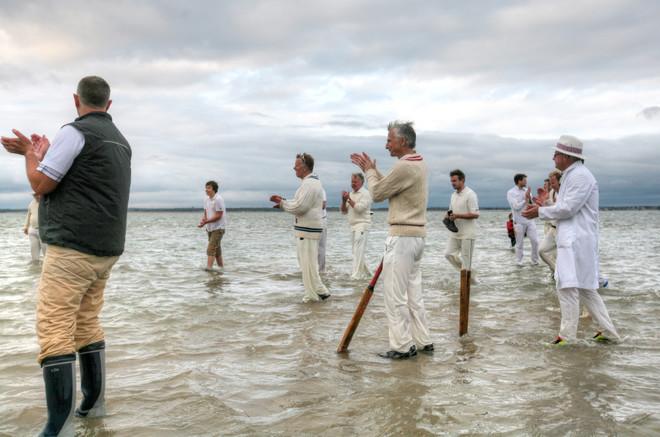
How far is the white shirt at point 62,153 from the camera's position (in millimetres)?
3490

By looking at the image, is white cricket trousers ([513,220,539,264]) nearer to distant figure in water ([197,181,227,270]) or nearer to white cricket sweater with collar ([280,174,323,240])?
white cricket sweater with collar ([280,174,323,240])

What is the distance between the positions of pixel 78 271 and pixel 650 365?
5.37 m

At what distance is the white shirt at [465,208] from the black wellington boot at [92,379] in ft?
26.9

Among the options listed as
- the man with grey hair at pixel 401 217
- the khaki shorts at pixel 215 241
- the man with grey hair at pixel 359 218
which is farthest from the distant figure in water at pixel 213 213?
the man with grey hair at pixel 401 217

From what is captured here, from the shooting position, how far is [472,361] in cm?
578

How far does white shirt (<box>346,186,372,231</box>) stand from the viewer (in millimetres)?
12422

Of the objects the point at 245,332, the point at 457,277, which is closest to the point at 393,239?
the point at 245,332

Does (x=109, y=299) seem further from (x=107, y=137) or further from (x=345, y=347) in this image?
(x=107, y=137)

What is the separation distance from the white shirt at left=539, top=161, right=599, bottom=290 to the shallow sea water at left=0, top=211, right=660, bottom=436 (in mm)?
814

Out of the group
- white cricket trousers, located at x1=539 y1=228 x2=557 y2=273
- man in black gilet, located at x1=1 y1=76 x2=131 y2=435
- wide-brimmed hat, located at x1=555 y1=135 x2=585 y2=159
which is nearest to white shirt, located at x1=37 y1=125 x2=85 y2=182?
man in black gilet, located at x1=1 y1=76 x2=131 y2=435

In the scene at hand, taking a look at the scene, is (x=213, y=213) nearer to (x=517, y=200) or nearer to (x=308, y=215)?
(x=308, y=215)

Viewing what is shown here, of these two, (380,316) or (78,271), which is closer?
(78,271)

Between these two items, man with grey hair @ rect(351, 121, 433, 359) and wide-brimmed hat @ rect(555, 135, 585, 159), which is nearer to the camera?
man with grey hair @ rect(351, 121, 433, 359)

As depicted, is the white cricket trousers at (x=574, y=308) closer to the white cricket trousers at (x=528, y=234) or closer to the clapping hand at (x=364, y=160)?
the clapping hand at (x=364, y=160)
